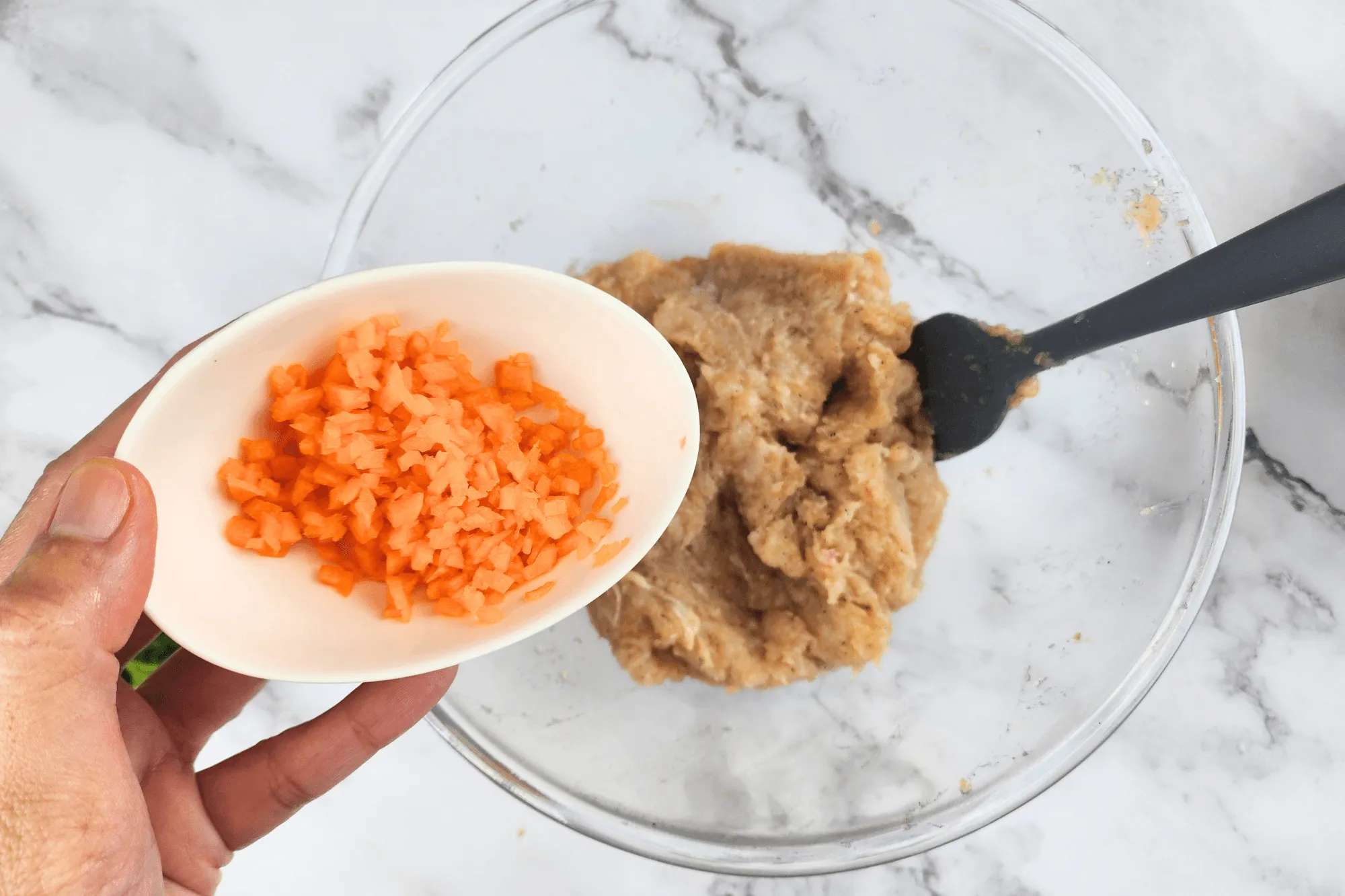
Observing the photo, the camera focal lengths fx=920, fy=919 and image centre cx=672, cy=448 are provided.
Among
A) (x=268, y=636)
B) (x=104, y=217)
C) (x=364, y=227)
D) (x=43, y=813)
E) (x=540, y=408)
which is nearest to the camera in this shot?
(x=43, y=813)

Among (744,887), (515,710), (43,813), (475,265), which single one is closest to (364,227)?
(475,265)

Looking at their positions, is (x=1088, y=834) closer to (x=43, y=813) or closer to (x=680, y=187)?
(x=680, y=187)

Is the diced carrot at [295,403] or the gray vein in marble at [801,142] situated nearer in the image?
the diced carrot at [295,403]

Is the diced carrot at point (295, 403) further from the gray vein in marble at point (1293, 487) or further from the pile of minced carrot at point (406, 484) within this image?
the gray vein in marble at point (1293, 487)

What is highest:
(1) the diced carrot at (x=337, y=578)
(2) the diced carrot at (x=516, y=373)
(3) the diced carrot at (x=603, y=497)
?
(2) the diced carrot at (x=516, y=373)

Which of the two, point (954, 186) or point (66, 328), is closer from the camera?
point (954, 186)

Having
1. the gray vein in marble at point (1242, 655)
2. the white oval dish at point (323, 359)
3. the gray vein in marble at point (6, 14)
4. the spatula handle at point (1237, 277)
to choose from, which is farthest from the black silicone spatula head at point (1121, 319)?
the gray vein in marble at point (6, 14)
